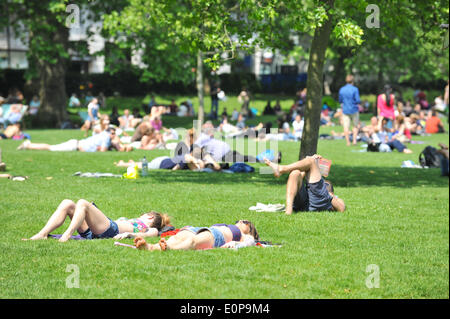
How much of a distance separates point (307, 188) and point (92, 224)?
370 centimetres

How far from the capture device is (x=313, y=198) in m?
11.5

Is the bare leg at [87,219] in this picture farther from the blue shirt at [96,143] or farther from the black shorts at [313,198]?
the blue shirt at [96,143]

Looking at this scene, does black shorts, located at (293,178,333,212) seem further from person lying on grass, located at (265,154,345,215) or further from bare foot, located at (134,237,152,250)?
bare foot, located at (134,237,152,250)

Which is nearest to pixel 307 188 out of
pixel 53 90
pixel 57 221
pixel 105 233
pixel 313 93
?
pixel 105 233

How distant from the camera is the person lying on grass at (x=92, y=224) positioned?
9227 mm

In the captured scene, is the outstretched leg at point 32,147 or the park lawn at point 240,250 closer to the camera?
the park lawn at point 240,250

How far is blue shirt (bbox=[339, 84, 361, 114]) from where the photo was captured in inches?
999

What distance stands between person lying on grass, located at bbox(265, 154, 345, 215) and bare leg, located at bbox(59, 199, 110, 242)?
2882 millimetres

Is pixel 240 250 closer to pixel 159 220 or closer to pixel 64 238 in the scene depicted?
pixel 159 220

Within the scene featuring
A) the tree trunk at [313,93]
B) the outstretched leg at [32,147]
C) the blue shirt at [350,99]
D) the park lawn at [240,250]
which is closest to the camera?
the park lawn at [240,250]

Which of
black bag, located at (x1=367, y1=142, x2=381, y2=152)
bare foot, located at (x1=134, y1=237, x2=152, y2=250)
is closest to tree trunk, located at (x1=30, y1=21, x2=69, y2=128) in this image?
black bag, located at (x1=367, y1=142, x2=381, y2=152)

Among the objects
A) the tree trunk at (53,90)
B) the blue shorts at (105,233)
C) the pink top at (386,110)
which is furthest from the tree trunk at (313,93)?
the tree trunk at (53,90)

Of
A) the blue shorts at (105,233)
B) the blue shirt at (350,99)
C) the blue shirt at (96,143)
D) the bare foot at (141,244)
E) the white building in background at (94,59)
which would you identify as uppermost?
the white building in background at (94,59)

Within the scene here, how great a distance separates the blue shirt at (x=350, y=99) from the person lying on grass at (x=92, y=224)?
1650cm
